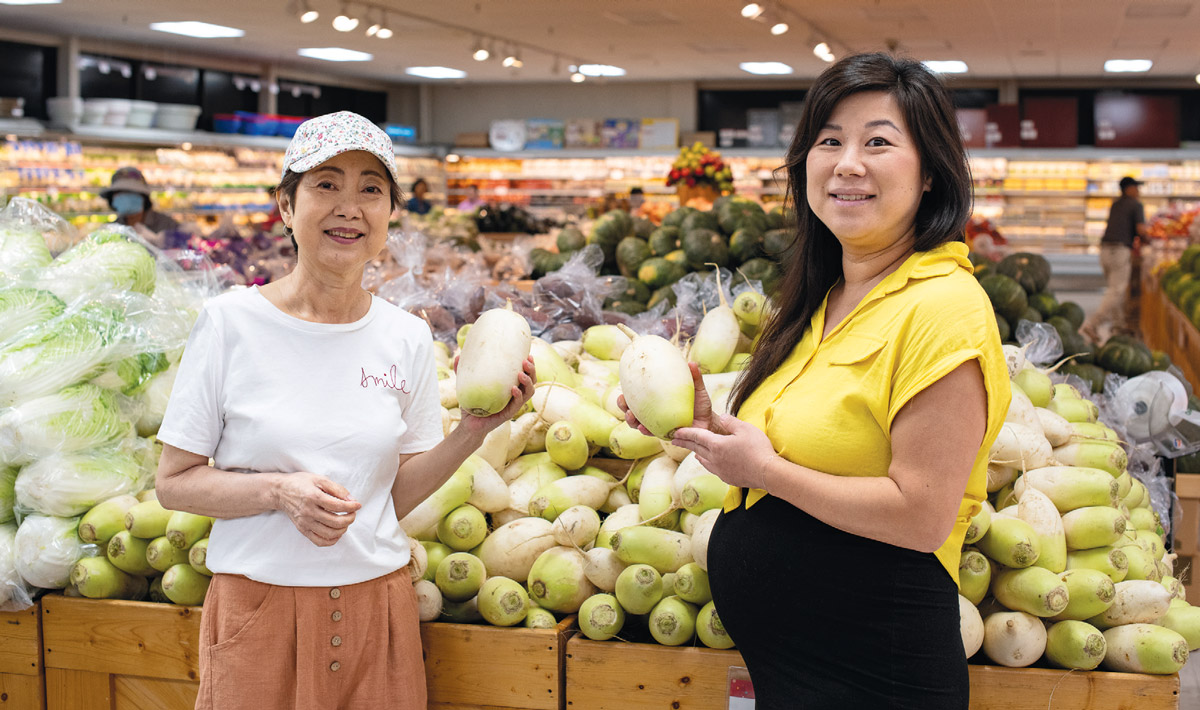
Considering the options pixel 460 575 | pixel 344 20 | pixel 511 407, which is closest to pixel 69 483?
pixel 460 575

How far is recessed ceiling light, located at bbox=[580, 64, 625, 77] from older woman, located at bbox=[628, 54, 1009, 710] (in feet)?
39.8

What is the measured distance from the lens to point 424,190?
12375 mm

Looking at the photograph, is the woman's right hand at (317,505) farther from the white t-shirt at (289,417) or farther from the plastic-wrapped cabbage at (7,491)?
the plastic-wrapped cabbage at (7,491)

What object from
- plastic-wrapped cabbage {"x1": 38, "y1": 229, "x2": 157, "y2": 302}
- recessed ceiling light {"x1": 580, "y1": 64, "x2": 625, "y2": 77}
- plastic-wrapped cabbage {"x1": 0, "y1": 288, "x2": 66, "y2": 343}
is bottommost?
plastic-wrapped cabbage {"x1": 0, "y1": 288, "x2": 66, "y2": 343}

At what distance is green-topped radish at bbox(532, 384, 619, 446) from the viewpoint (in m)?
2.29

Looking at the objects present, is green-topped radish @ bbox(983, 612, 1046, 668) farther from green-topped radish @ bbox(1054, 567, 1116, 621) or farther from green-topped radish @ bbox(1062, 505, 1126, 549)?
green-topped radish @ bbox(1062, 505, 1126, 549)

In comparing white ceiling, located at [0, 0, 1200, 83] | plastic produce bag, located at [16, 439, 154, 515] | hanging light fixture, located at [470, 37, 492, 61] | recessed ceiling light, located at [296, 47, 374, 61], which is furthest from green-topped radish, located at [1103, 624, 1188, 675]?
recessed ceiling light, located at [296, 47, 374, 61]

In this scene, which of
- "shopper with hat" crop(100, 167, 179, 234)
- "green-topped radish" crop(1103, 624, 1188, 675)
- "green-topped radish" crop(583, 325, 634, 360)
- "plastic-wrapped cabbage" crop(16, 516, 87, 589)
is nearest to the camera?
"green-topped radish" crop(1103, 624, 1188, 675)

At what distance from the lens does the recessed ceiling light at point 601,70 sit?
43.2ft

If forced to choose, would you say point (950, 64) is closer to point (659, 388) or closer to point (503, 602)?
point (503, 602)

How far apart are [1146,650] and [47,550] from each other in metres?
2.07

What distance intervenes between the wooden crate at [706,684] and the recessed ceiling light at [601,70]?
39.0 feet

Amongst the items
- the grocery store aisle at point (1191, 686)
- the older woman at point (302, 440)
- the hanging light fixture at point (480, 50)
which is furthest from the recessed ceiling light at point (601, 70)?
the older woman at point (302, 440)

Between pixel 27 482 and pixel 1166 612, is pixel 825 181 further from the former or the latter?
pixel 27 482
